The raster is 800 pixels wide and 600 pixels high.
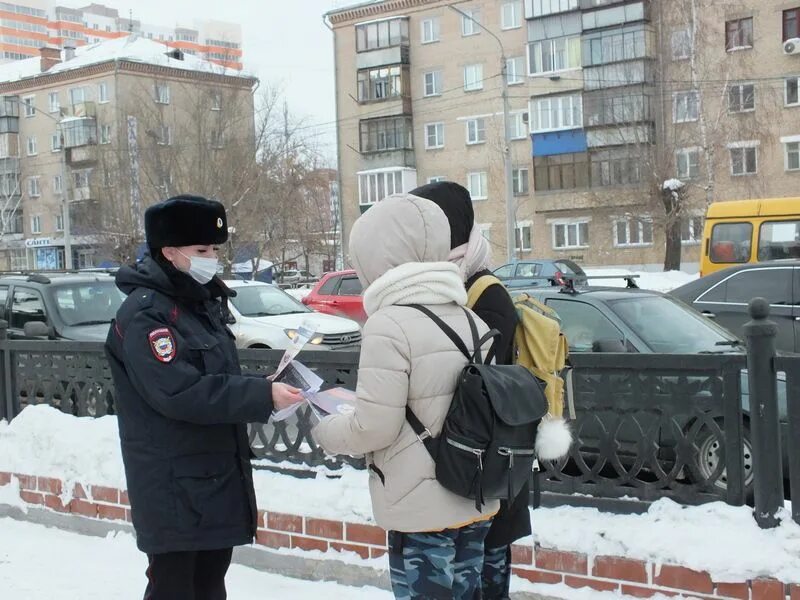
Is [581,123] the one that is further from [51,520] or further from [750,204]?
[51,520]

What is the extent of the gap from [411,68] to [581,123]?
39.7 ft

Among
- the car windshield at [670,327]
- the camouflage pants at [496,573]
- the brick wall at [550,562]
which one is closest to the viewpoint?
the camouflage pants at [496,573]

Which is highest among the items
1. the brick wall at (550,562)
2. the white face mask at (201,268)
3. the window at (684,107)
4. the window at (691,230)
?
the window at (684,107)

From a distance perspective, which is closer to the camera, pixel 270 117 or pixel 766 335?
pixel 766 335

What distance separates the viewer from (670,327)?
24.3 feet

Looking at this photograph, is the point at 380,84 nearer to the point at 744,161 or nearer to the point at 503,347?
the point at 744,161

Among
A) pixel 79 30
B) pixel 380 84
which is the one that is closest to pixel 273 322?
pixel 380 84

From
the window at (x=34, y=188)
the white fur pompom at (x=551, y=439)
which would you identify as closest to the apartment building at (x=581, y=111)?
the window at (x=34, y=188)

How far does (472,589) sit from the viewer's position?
3051mm

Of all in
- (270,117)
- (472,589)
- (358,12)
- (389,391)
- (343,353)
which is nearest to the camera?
(389,391)

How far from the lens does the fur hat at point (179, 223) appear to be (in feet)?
10.5

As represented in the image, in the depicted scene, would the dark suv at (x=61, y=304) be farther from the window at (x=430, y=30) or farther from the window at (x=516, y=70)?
the window at (x=430, y=30)

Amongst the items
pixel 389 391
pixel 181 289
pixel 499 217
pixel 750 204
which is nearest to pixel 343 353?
pixel 181 289

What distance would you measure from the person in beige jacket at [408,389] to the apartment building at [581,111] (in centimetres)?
3315
